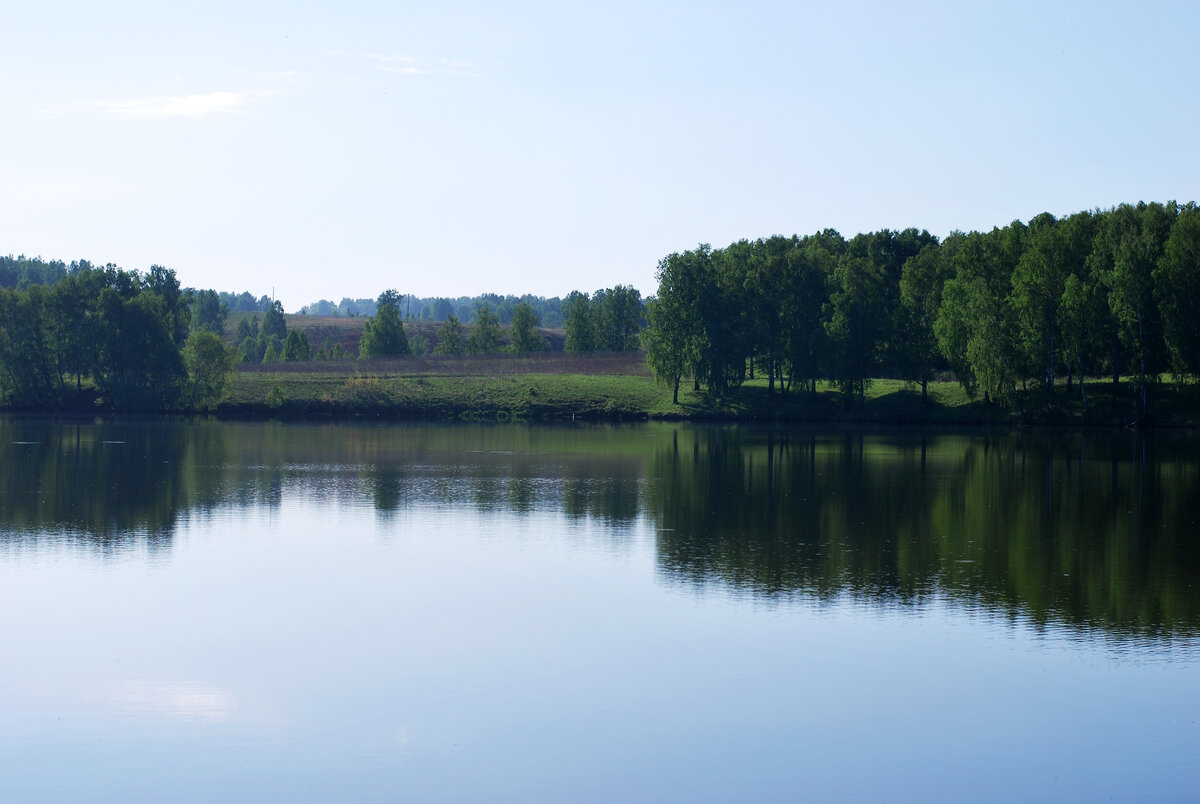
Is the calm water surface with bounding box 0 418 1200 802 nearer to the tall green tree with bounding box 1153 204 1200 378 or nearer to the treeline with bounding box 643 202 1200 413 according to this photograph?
the tall green tree with bounding box 1153 204 1200 378

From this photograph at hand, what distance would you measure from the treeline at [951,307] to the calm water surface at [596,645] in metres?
43.7

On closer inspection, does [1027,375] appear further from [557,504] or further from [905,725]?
[905,725]

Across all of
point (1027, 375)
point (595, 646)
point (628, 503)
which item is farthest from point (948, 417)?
point (595, 646)

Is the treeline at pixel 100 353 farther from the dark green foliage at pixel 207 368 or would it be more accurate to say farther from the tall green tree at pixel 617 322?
the tall green tree at pixel 617 322

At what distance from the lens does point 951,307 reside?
8575cm

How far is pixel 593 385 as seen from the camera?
105 m

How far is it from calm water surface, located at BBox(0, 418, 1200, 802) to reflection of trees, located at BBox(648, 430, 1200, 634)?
0.55 feet

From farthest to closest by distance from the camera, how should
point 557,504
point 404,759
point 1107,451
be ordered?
point 1107,451 < point 557,504 < point 404,759

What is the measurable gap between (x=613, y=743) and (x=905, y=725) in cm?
388

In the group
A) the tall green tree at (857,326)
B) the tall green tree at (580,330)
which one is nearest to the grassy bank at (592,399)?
the tall green tree at (857,326)

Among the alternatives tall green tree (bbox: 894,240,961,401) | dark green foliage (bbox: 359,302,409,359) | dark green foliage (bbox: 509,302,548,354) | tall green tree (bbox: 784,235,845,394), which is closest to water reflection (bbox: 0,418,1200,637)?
tall green tree (bbox: 894,240,961,401)

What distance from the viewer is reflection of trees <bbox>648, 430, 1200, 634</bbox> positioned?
72.2 feet

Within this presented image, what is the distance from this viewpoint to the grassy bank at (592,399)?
82.1 metres

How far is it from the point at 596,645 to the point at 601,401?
268 feet
